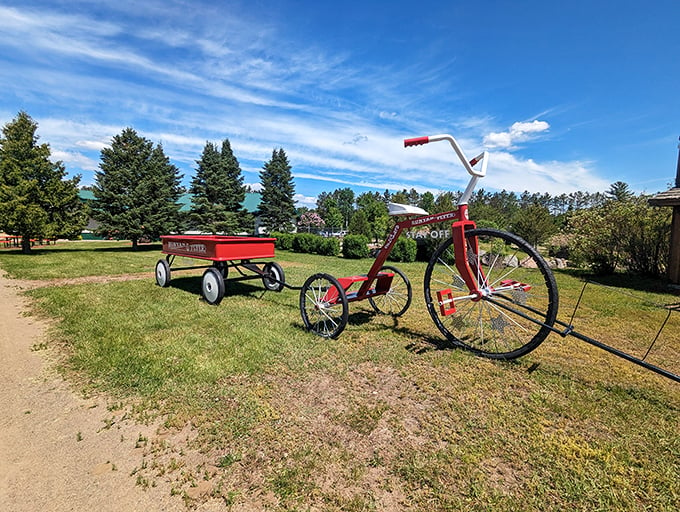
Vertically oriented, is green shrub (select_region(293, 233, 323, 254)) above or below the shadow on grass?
above

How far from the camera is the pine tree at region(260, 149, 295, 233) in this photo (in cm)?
3456

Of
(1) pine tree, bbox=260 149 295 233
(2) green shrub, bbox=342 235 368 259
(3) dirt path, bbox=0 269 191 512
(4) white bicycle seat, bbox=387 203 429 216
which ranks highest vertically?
(1) pine tree, bbox=260 149 295 233

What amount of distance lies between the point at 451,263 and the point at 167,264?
10.8 metres

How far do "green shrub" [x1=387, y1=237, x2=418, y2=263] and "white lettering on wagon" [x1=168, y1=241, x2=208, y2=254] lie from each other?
32.6 feet

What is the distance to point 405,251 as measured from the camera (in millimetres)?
14977

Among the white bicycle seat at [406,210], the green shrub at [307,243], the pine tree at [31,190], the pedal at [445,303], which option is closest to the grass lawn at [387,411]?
the pedal at [445,303]

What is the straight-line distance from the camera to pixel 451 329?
15.6ft

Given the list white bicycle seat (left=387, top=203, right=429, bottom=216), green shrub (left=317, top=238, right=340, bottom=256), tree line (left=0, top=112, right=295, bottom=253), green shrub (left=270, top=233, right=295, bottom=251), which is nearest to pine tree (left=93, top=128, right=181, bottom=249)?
tree line (left=0, top=112, right=295, bottom=253)

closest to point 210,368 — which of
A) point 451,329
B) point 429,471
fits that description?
point 429,471

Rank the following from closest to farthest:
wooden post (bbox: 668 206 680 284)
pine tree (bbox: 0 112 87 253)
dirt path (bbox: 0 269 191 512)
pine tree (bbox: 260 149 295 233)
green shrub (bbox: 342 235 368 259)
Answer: dirt path (bbox: 0 269 191 512)
wooden post (bbox: 668 206 680 284)
pine tree (bbox: 0 112 87 253)
green shrub (bbox: 342 235 368 259)
pine tree (bbox: 260 149 295 233)

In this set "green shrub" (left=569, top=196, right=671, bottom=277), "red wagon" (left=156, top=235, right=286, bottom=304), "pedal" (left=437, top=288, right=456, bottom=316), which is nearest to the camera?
"pedal" (left=437, top=288, right=456, bottom=316)

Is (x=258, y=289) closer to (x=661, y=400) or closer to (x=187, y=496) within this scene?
(x=187, y=496)

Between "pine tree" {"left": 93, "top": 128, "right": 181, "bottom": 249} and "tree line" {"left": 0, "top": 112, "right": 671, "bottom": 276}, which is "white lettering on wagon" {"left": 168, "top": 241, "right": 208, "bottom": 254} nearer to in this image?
"tree line" {"left": 0, "top": 112, "right": 671, "bottom": 276}

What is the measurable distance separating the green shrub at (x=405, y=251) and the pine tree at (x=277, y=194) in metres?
21.4
